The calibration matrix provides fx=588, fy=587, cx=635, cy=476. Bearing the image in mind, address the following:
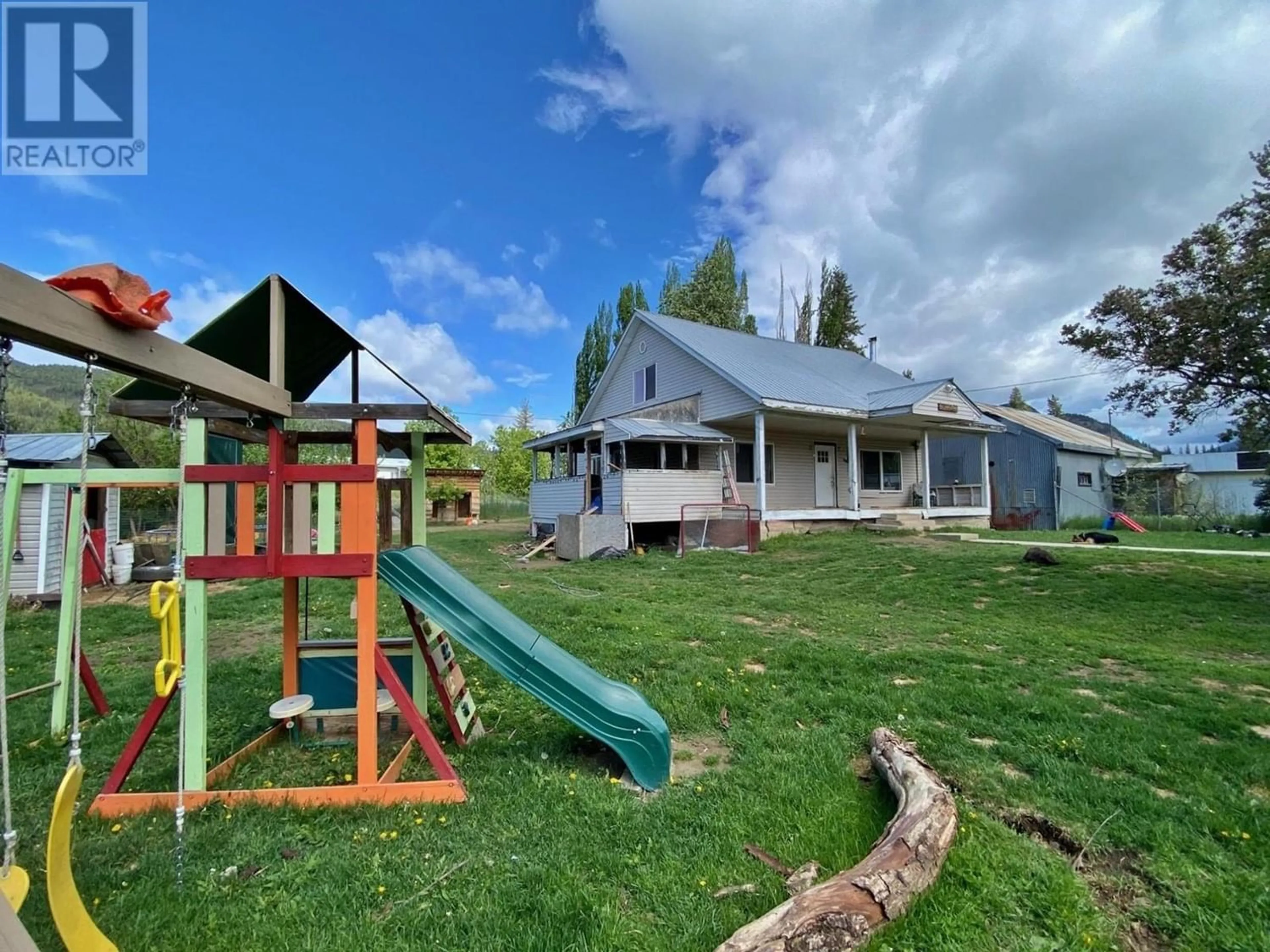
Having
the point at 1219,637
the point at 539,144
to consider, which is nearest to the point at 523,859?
the point at 1219,637

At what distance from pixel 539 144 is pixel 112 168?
1067 cm

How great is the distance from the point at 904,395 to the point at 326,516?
16.2 metres

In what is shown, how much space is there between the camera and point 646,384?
1883 centimetres

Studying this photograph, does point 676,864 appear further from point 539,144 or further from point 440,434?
point 539,144

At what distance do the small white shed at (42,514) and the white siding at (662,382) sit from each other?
12149 millimetres

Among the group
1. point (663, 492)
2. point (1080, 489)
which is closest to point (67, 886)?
point (663, 492)

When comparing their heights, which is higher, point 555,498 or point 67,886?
point 555,498

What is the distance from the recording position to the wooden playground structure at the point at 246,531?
170 centimetres

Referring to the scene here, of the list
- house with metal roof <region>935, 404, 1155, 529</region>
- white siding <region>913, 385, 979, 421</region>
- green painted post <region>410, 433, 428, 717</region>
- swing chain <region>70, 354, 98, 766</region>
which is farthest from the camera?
house with metal roof <region>935, 404, 1155, 529</region>

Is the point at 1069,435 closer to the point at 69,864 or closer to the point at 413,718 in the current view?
the point at 413,718

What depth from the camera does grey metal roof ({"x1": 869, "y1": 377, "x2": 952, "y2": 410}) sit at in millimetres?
15672

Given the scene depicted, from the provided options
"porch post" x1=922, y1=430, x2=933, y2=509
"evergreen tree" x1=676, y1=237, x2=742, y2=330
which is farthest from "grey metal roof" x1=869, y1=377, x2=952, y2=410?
"evergreen tree" x1=676, y1=237, x2=742, y2=330

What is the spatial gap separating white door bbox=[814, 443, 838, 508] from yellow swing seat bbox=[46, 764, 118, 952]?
17.6 metres

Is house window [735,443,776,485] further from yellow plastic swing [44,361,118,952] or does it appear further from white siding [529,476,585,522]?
yellow plastic swing [44,361,118,952]
